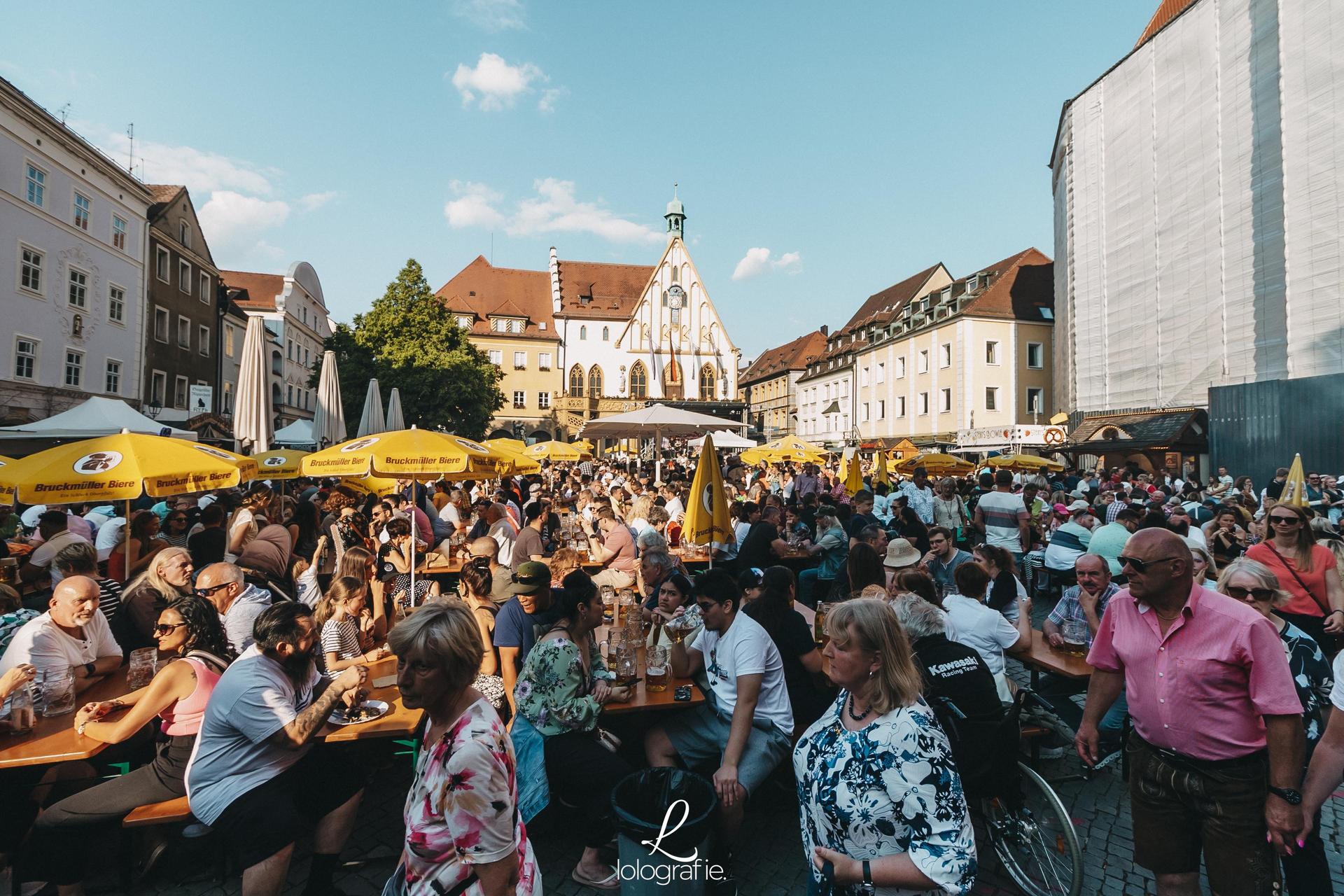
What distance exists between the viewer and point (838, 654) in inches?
95.4

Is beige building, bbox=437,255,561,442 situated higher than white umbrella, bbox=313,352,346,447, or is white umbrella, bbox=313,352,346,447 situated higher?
beige building, bbox=437,255,561,442

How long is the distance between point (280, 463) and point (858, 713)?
10.2 m

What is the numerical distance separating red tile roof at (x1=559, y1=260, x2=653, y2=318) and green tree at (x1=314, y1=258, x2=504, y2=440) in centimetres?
2719

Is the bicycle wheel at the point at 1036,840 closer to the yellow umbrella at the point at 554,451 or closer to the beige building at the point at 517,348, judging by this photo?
the yellow umbrella at the point at 554,451

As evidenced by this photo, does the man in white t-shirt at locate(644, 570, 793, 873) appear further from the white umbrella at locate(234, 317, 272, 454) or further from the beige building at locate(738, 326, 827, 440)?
the beige building at locate(738, 326, 827, 440)

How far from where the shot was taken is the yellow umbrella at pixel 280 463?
Answer: 31.7 feet

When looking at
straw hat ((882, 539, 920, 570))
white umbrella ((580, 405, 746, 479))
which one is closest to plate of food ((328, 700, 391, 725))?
straw hat ((882, 539, 920, 570))

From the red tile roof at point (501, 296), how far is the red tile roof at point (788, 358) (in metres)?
24.3

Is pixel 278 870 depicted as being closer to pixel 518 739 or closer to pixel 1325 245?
pixel 518 739

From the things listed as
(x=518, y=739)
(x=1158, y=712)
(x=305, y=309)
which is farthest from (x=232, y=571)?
(x=305, y=309)

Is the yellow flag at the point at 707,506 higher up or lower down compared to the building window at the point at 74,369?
lower down

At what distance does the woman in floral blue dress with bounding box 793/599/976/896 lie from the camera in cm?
219

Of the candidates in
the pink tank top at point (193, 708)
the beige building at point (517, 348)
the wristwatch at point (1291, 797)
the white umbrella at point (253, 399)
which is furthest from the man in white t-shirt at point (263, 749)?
the beige building at point (517, 348)

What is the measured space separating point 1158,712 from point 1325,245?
2278 centimetres
